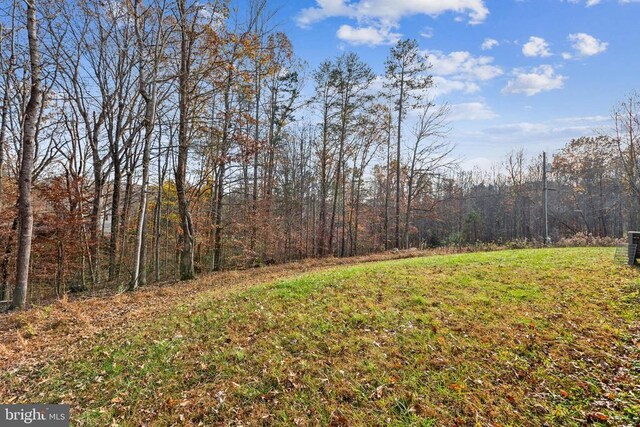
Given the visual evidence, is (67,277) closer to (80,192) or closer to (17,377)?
(80,192)

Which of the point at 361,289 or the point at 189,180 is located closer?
the point at 361,289

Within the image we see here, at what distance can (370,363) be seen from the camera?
401 cm

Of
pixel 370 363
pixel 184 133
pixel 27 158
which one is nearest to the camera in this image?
pixel 370 363

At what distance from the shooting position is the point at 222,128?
13.3m

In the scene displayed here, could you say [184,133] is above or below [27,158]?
above

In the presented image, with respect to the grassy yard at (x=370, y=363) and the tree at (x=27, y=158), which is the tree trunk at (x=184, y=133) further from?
the grassy yard at (x=370, y=363)

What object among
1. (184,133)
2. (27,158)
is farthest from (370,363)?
(184,133)

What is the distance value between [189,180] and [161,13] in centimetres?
763

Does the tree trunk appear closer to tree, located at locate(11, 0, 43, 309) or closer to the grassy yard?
tree, located at locate(11, 0, 43, 309)

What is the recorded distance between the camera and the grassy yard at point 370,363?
3283 mm

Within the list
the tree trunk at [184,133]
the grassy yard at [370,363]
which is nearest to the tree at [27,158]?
the grassy yard at [370,363]

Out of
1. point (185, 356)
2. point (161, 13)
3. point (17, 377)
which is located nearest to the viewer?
point (17, 377)

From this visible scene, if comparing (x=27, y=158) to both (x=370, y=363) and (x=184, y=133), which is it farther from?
(x=370, y=363)

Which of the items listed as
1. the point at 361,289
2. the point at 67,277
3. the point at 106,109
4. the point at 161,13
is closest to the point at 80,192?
the point at 106,109
